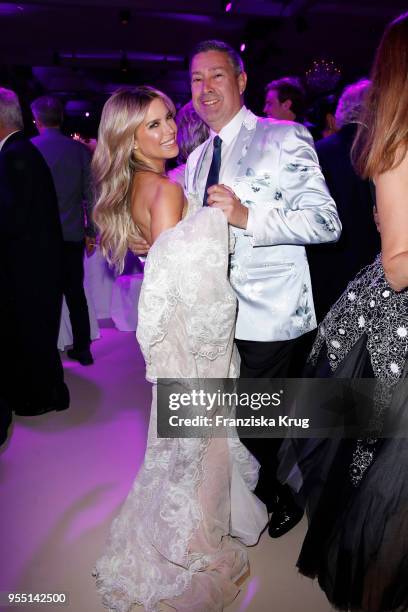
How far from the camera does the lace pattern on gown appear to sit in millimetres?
1398

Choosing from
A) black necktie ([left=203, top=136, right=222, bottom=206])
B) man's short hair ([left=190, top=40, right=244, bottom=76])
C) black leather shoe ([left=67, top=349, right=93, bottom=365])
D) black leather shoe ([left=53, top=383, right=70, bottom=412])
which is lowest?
black leather shoe ([left=67, top=349, right=93, bottom=365])

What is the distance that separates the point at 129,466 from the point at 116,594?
2.74 ft

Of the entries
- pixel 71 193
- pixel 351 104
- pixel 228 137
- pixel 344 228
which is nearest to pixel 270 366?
pixel 228 137

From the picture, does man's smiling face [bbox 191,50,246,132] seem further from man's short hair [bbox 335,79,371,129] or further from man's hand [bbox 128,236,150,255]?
man's short hair [bbox 335,79,371,129]

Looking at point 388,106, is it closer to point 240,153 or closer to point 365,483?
point 240,153

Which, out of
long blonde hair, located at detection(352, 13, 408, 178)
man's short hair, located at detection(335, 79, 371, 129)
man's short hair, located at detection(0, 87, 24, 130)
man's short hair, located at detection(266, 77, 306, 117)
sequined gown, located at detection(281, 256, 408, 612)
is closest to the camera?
long blonde hair, located at detection(352, 13, 408, 178)

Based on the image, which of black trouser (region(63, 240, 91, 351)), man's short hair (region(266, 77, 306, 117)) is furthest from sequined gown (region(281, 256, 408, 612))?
black trouser (region(63, 240, 91, 351))

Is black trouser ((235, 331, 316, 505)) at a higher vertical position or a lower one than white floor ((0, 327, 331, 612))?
higher

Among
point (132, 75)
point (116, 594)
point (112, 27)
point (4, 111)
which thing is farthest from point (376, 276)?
point (132, 75)

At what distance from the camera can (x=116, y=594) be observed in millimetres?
1708

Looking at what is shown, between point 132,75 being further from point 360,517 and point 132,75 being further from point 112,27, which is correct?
point 360,517

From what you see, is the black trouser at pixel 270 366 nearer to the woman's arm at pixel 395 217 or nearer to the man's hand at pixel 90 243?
the woman's arm at pixel 395 217

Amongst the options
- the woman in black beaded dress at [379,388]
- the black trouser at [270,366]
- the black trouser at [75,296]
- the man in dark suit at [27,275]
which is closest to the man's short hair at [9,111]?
the man in dark suit at [27,275]

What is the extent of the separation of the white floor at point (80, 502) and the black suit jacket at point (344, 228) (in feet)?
4.34
